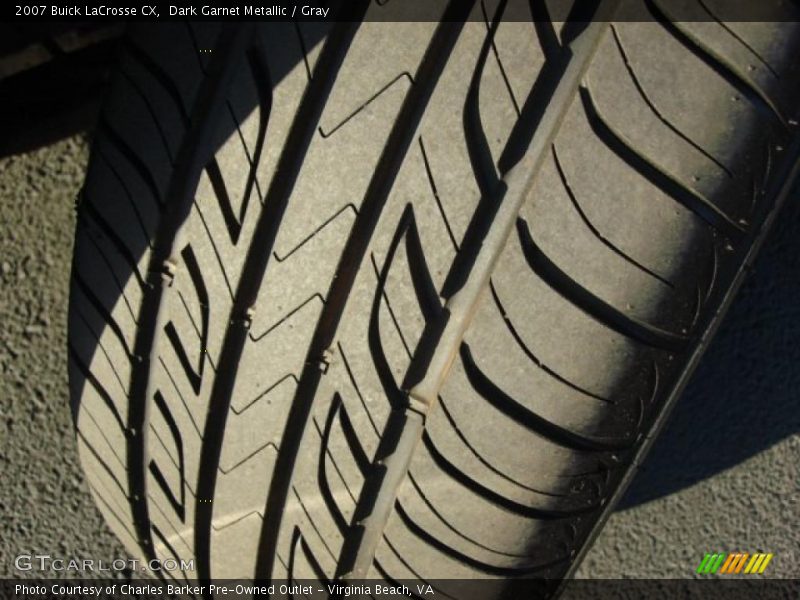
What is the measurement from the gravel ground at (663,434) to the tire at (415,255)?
281 mm

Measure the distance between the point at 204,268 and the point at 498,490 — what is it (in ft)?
0.95

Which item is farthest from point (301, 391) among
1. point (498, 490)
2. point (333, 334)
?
point (498, 490)

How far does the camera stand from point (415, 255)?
2.08 ft

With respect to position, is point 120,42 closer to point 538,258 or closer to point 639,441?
point 538,258

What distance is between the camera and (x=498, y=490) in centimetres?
72

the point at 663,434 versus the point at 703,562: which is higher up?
the point at 663,434

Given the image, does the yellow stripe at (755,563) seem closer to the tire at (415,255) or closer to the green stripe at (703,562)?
the green stripe at (703,562)

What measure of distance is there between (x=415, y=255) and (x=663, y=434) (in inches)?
20.4

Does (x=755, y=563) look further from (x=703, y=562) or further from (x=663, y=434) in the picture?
(x=663, y=434)

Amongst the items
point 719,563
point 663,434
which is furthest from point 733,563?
point 663,434

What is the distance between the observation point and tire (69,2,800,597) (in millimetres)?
614

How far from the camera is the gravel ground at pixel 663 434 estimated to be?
0.98 m

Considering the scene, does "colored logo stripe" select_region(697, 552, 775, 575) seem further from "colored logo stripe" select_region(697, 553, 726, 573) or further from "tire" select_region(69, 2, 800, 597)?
"tire" select_region(69, 2, 800, 597)

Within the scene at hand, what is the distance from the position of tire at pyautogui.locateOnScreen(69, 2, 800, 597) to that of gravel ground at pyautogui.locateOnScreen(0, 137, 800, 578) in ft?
0.92
